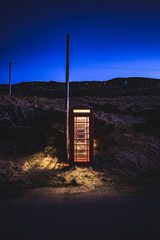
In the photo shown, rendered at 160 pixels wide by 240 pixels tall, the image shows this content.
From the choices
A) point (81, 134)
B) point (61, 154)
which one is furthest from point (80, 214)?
point (61, 154)

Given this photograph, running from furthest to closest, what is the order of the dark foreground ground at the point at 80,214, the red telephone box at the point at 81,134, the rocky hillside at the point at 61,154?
1. the red telephone box at the point at 81,134
2. the rocky hillside at the point at 61,154
3. the dark foreground ground at the point at 80,214

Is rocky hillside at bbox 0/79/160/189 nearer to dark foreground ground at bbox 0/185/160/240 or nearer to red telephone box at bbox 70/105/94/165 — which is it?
red telephone box at bbox 70/105/94/165

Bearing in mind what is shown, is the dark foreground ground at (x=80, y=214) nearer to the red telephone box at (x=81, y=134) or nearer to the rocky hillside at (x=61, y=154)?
the rocky hillside at (x=61, y=154)

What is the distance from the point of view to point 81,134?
21.8ft

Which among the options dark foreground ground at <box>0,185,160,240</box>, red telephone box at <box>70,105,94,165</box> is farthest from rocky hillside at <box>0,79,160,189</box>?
dark foreground ground at <box>0,185,160,240</box>

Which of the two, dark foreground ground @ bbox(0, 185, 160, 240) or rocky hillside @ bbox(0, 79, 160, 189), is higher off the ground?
rocky hillside @ bbox(0, 79, 160, 189)

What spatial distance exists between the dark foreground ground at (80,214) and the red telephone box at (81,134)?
1909mm

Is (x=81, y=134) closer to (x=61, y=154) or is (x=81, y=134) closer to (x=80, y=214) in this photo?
(x=61, y=154)

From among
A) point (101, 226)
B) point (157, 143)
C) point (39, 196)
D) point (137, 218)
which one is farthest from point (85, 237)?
point (157, 143)

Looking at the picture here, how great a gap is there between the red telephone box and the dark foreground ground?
191cm

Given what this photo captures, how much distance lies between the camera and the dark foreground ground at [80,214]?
294 cm

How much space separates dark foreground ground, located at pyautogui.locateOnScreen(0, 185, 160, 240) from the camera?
294 centimetres

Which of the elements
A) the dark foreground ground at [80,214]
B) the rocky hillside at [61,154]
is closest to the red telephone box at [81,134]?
the rocky hillside at [61,154]

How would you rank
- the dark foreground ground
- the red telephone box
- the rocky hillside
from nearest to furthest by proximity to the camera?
the dark foreground ground → the rocky hillside → the red telephone box
